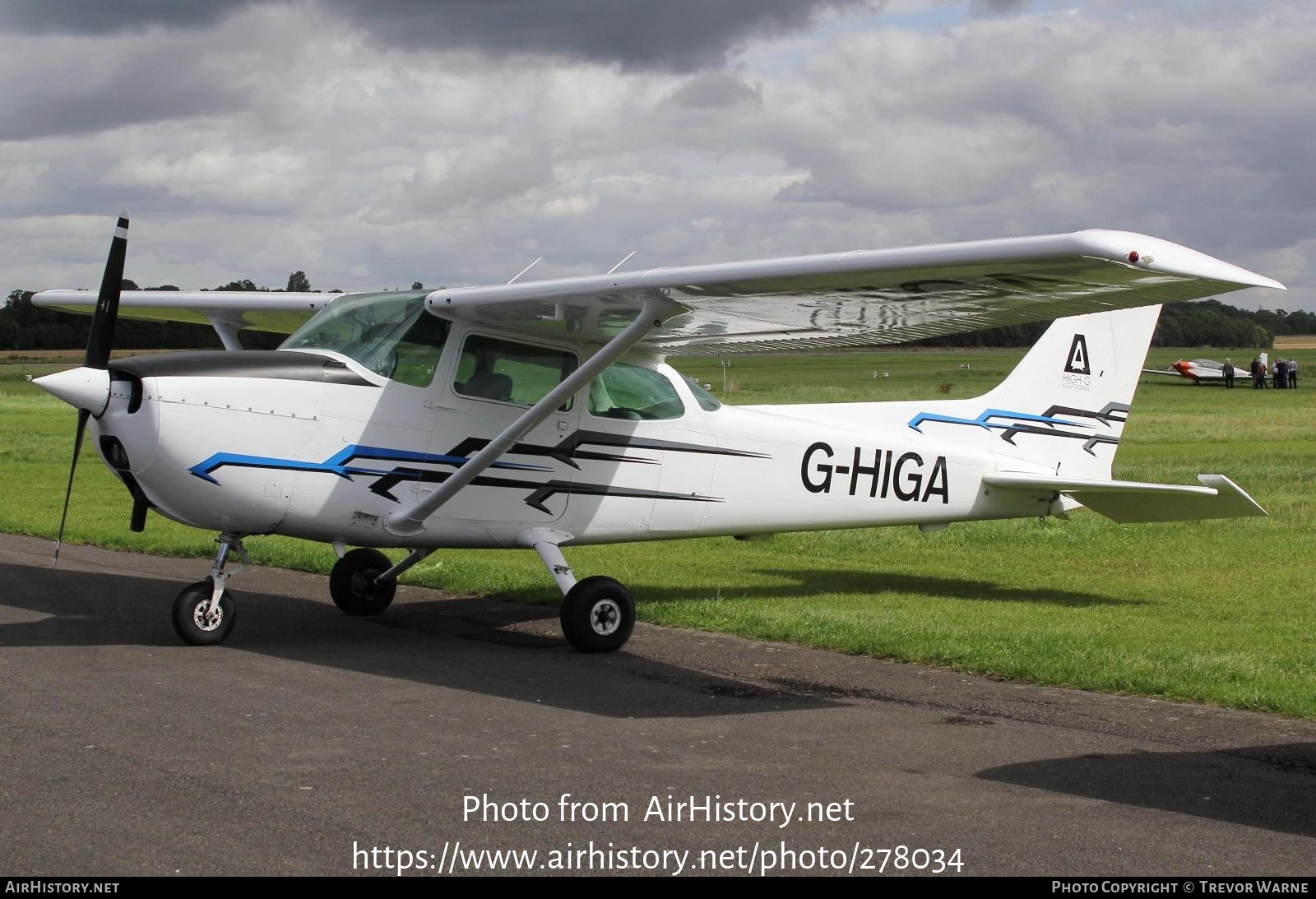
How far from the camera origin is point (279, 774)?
5.54m

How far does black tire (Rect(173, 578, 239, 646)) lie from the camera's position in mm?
8695

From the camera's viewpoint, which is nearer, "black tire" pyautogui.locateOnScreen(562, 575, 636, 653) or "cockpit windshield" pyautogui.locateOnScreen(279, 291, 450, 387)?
"black tire" pyautogui.locateOnScreen(562, 575, 636, 653)

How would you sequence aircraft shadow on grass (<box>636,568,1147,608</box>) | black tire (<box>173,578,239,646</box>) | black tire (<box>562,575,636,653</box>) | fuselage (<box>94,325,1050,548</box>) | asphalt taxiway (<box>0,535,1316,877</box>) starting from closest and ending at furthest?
asphalt taxiway (<box>0,535,1316,877</box>) → fuselage (<box>94,325,1050,548</box>) → black tire (<box>173,578,239,646</box>) → black tire (<box>562,575,636,653</box>) → aircraft shadow on grass (<box>636,568,1147,608</box>)

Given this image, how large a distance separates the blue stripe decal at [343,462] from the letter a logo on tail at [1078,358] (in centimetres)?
547

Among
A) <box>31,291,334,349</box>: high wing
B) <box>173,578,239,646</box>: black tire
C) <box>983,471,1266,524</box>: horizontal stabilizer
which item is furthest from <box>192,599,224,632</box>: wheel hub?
<box>983,471,1266,524</box>: horizontal stabilizer

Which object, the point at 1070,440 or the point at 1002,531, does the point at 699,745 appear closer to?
the point at 1070,440

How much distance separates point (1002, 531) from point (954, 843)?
11450mm

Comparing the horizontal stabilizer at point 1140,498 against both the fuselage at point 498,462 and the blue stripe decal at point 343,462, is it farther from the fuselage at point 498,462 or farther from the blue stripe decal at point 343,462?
the blue stripe decal at point 343,462

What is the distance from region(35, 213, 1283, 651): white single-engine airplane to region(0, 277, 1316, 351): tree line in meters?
0.78

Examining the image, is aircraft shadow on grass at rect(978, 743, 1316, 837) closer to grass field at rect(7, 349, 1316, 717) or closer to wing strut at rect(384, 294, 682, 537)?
grass field at rect(7, 349, 1316, 717)

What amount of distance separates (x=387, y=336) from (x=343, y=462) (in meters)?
0.95

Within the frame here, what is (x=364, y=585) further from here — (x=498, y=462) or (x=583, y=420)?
(x=583, y=420)

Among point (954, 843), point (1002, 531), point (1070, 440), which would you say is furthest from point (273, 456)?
point (1002, 531)

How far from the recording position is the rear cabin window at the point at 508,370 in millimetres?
9352
